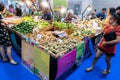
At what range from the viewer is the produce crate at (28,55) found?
3507mm

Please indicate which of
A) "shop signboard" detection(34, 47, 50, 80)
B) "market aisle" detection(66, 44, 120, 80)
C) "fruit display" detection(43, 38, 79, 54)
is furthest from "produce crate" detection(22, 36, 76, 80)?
"market aisle" detection(66, 44, 120, 80)

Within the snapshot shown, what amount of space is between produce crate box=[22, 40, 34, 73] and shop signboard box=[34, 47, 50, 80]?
5.9 inches

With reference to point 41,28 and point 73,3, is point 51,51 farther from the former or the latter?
point 73,3

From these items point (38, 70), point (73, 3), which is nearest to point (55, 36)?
point (38, 70)

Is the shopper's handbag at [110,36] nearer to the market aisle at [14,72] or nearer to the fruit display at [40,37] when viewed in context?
the fruit display at [40,37]

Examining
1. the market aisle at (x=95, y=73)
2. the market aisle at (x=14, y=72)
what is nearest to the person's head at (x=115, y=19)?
the market aisle at (x=95, y=73)

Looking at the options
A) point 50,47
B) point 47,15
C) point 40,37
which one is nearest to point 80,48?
point 50,47

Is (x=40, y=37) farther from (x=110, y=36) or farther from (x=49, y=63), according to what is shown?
(x=110, y=36)

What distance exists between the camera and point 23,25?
13.9ft

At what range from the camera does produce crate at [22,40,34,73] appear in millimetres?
3507

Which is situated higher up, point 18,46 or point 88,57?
point 18,46

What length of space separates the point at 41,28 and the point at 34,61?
3.30 ft

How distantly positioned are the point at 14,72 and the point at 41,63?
0.80 meters

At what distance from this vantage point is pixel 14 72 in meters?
3.60
